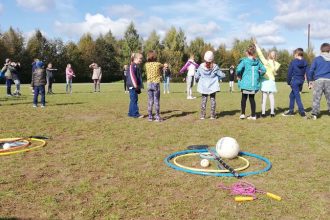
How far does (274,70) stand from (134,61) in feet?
16.2

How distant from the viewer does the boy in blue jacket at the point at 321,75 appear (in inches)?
448

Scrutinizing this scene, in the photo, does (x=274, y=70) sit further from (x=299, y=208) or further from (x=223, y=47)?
(x=223, y=47)

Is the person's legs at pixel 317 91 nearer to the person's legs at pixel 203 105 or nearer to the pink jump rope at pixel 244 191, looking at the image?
the person's legs at pixel 203 105

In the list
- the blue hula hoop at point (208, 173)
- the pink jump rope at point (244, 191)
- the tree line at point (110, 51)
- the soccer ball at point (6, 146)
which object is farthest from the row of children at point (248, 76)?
the tree line at point (110, 51)

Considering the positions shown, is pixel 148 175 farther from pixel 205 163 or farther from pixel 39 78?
pixel 39 78

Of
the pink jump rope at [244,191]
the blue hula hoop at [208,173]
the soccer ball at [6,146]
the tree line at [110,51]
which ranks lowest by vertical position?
the pink jump rope at [244,191]

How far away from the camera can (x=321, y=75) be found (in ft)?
37.6

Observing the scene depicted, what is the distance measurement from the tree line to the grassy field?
61.1 metres

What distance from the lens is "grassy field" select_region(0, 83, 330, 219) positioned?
4.45m

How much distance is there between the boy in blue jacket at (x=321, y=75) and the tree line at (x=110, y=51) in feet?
194

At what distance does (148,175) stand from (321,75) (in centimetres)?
812

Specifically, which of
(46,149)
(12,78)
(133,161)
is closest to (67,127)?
(46,149)

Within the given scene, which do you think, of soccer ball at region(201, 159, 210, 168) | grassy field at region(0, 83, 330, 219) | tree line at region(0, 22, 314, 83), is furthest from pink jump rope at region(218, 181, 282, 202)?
tree line at region(0, 22, 314, 83)

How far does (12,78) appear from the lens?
2211cm
